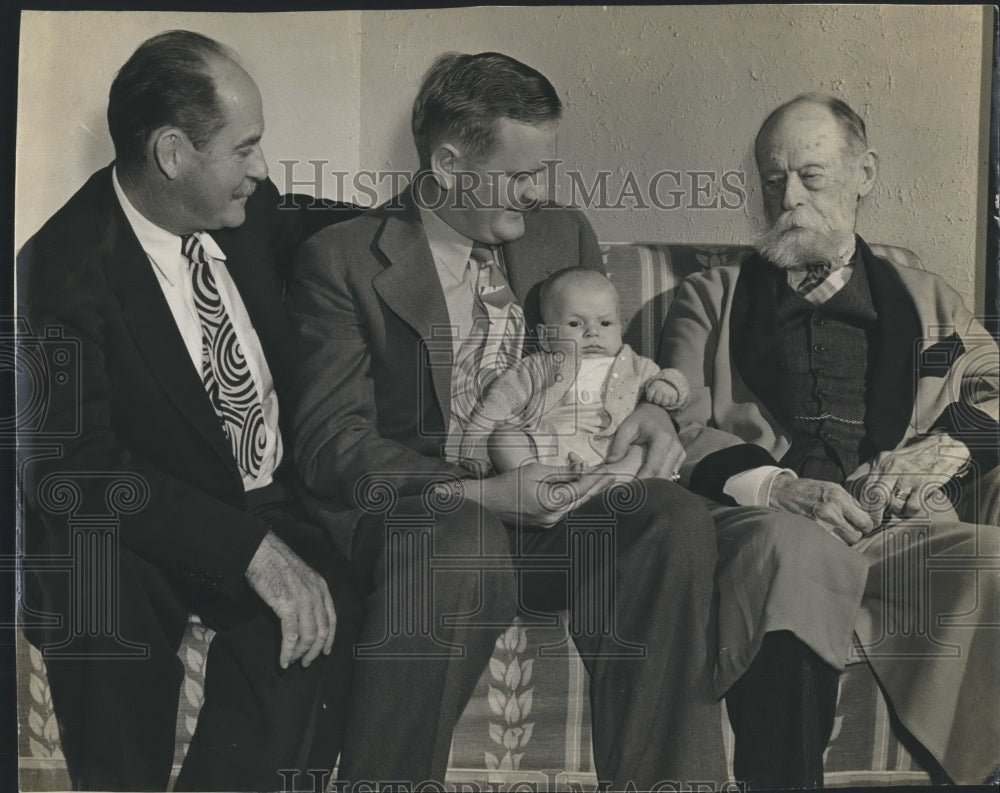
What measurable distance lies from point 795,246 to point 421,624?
1.45 metres

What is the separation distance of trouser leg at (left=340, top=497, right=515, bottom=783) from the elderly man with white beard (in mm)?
618

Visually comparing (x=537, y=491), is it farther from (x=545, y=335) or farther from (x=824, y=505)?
(x=824, y=505)

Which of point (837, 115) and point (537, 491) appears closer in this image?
point (537, 491)

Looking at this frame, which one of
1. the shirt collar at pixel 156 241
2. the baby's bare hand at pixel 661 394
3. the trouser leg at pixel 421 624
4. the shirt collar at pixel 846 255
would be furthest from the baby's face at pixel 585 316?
the shirt collar at pixel 156 241

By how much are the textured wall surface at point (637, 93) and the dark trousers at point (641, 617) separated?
2.65 ft

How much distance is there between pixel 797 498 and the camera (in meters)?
3.38

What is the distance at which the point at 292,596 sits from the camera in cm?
328

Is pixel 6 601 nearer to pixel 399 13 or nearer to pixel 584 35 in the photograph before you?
pixel 399 13

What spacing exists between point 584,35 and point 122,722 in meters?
2.26

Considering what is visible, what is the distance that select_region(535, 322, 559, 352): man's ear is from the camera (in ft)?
11.0

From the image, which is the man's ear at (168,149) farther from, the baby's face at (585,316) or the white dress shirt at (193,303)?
the baby's face at (585,316)

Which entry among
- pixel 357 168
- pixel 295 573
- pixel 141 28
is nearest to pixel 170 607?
pixel 295 573

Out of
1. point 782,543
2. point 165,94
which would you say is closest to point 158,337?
point 165,94

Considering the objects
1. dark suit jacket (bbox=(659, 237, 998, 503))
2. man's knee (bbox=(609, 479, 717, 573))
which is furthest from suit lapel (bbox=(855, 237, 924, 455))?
man's knee (bbox=(609, 479, 717, 573))
